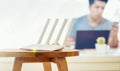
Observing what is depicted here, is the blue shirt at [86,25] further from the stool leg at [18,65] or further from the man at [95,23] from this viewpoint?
the stool leg at [18,65]

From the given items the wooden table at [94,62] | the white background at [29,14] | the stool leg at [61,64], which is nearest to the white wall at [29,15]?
the white background at [29,14]

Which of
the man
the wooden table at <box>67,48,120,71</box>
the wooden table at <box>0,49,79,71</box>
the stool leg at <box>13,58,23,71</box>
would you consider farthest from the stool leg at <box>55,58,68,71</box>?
the man

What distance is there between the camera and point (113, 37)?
2139mm

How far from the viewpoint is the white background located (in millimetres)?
2125

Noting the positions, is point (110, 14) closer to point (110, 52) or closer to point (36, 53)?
point (110, 52)

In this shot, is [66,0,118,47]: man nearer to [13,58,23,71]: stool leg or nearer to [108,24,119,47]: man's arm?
[108,24,119,47]: man's arm

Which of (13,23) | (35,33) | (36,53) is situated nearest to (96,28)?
(35,33)

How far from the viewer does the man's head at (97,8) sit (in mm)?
2135

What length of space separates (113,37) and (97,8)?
32 cm

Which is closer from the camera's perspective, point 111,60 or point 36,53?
point 36,53

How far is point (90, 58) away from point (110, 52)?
0.76ft

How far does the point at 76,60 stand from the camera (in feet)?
6.60

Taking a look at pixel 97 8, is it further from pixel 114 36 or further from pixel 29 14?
pixel 29 14

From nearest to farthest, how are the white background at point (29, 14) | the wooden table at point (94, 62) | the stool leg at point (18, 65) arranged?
the stool leg at point (18, 65), the wooden table at point (94, 62), the white background at point (29, 14)
